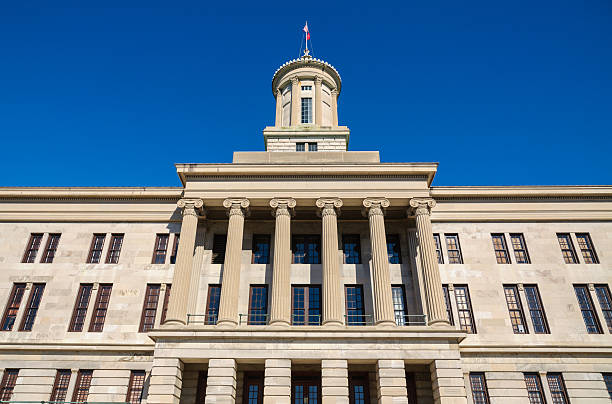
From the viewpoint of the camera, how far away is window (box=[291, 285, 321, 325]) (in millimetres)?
30672

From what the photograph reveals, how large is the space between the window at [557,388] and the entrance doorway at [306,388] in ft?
46.1

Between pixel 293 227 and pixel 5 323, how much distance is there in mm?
20301

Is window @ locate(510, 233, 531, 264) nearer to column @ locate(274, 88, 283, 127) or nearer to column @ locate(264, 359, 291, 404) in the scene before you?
column @ locate(264, 359, 291, 404)

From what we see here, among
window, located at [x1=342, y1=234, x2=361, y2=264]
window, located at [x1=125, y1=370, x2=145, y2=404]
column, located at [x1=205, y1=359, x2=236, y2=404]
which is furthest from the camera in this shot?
window, located at [x1=342, y1=234, x2=361, y2=264]

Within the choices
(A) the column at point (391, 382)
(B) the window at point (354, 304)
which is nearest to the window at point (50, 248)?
Answer: (B) the window at point (354, 304)

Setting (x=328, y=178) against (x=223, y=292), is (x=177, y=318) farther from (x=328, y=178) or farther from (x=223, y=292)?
(x=328, y=178)

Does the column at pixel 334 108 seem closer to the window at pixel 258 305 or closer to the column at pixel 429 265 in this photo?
the column at pixel 429 265

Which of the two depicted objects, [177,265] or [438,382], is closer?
[438,382]

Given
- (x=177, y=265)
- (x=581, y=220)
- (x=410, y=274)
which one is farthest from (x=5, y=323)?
(x=581, y=220)

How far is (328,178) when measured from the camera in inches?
1282

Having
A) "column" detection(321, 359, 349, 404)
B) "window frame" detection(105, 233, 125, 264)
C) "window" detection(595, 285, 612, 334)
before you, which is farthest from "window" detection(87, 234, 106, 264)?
"window" detection(595, 285, 612, 334)

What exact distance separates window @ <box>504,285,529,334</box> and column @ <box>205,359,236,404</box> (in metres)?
18.3

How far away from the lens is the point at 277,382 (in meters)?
25.2

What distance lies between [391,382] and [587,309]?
1567 centimetres
